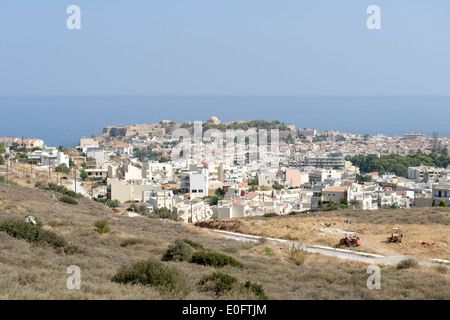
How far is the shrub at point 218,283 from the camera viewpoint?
19.9 ft

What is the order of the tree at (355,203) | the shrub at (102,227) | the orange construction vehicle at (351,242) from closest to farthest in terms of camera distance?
1. the shrub at (102,227)
2. the orange construction vehicle at (351,242)
3. the tree at (355,203)

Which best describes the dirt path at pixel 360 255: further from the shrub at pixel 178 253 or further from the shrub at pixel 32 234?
the shrub at pixel 32 234

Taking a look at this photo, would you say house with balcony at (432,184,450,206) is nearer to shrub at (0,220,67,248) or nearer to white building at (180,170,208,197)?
white building at (180,170,208,197)

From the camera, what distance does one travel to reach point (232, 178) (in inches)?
1870

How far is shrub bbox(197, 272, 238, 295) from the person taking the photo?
19.9 feet

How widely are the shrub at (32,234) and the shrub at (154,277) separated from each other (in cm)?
275

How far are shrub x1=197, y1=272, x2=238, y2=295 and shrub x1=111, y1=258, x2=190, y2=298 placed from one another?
22cm

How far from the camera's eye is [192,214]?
1120 inches

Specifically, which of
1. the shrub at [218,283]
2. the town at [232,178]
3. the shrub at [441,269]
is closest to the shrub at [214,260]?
the shrub at [218,283]

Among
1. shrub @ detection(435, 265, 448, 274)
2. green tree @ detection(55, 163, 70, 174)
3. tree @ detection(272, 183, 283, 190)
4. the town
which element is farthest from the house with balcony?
green tree @ detection(55, 163, 70, 174)

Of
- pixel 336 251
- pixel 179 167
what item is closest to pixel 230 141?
pixel 179 167

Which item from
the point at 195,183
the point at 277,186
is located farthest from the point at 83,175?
the point at 277,186

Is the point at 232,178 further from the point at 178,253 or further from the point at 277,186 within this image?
the point at 178,253

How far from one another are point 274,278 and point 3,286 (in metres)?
3.86
